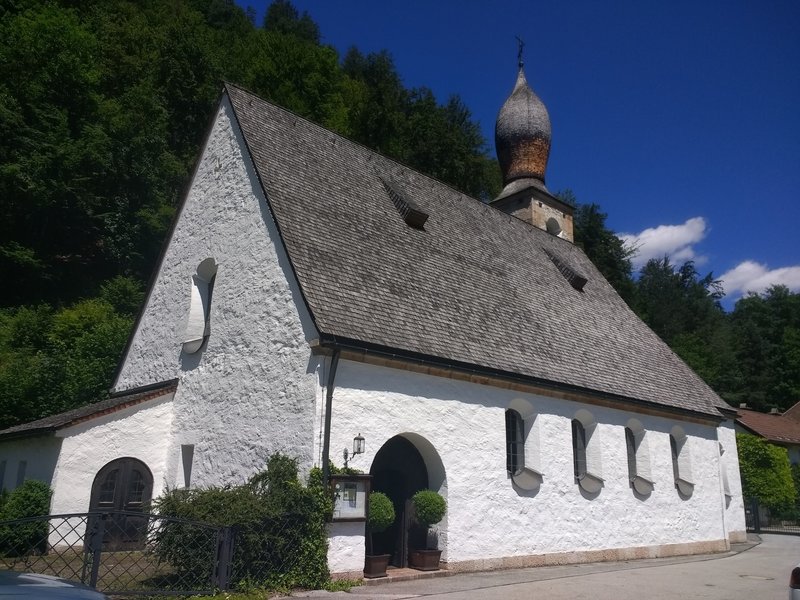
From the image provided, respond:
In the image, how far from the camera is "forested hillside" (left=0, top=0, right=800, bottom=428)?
23.7 metres

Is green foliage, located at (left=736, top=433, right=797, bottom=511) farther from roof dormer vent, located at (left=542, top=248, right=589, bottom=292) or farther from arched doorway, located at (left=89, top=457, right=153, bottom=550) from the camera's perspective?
arched doorway, located at (left=89, top=457, right=153, bottom=550)

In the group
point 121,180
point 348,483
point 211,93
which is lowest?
point 348,483

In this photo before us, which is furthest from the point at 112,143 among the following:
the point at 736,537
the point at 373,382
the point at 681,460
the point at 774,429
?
the point at 774,429

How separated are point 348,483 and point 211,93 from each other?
26.3 meters

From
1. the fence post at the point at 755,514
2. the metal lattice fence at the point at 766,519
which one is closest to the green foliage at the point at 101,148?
the fence post at the point at 755,514

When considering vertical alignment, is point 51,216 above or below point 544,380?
above

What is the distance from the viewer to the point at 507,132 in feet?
93.8

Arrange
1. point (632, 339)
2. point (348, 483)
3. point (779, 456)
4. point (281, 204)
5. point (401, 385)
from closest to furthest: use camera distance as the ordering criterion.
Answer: point (348, 483)
point (401, 385)
point (281, 204)
point (632, 339)
point (779, 456)

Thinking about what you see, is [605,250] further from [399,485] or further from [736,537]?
[399,485]

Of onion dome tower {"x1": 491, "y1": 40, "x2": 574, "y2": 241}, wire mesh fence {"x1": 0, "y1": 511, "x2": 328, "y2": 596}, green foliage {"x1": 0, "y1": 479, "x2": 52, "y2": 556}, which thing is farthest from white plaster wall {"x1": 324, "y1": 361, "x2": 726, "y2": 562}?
onion dome tower {"x1": 491, "y1": 40, "x2": 574, "y2": 241}

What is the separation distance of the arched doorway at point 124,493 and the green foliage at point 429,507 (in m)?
5.68

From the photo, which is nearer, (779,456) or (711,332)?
(779,456)

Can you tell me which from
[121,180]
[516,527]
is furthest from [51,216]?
[516,527]

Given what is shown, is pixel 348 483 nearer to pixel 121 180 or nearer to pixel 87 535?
pixel 87 535
